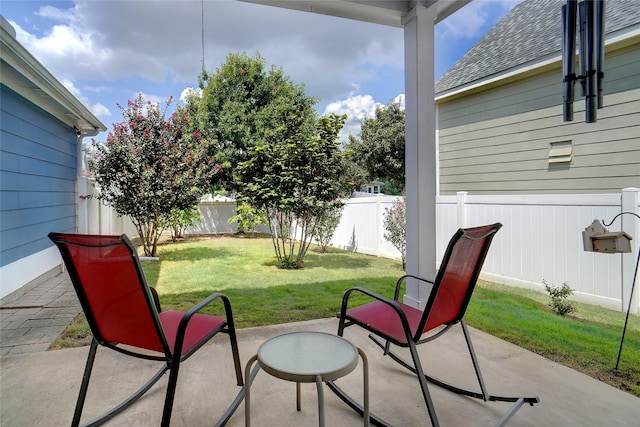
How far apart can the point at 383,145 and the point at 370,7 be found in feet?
35.4

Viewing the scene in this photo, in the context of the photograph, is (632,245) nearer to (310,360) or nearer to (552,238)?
(552,238)

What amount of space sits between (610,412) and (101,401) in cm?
248

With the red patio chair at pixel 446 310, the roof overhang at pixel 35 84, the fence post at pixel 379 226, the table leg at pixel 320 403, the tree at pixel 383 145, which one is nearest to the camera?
the table leg at pixel 320 403

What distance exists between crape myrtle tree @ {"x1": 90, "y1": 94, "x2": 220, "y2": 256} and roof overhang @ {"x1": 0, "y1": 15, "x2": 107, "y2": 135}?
52 centimetres

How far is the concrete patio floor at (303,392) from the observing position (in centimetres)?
165

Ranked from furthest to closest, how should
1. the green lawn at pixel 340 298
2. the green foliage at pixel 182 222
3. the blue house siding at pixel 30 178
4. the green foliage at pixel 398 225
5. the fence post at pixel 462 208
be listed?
1. the green foliage at pixel 182 222
2. the green foliage at pixel 398 225
3. the fence post at pixel 462 208
4. the blue house siding at pixel 30 178
5. the green lawn at pixel 340 298

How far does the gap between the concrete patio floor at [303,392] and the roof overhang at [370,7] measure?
2.60 metres

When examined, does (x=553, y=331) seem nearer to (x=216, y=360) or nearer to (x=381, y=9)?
(x=216, y=360)

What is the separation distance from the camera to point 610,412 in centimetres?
171

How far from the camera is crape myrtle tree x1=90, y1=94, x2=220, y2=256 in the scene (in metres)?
5.57

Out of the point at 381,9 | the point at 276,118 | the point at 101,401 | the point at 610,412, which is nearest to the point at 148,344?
the point at 101,401

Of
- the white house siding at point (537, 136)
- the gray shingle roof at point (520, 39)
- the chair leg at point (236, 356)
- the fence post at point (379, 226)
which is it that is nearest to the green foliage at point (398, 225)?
the fence post at point (379, 226)

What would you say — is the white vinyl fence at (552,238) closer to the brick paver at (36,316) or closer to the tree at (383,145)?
the brick paver at (36,316)

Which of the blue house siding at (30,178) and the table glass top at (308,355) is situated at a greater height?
the blue house siding at (30,178)
